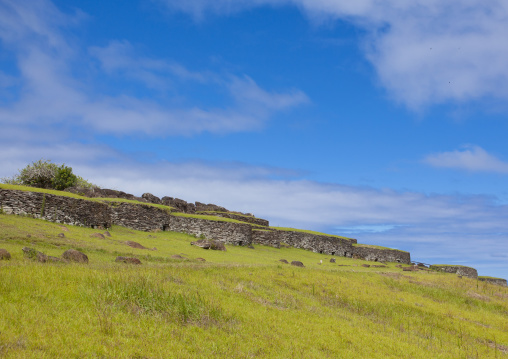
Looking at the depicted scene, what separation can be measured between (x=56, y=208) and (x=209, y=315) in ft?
83.4

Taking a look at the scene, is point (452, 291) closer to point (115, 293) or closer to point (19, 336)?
point (115, 293)

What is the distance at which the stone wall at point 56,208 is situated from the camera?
97.6 feet

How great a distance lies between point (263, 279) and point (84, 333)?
1300 cm

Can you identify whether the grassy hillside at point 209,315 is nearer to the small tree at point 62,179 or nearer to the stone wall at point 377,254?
the stone wall at point 377,254

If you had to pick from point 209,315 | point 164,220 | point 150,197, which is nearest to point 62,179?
point 150,197

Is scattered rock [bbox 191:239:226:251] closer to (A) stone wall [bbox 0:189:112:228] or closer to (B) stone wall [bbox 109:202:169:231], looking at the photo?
(B) stone wall [bbox 109:202:169:231]

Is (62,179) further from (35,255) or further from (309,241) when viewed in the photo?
(35,255)

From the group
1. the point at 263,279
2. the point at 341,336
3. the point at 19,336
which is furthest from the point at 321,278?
the point at 19,336

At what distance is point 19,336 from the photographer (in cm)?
811

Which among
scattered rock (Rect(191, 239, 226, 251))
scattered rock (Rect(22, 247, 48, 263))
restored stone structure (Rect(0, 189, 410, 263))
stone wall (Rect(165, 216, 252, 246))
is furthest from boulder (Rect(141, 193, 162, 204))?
scattered rock (Rect(22, 247, 48, 263))

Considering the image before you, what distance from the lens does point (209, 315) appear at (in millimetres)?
11891

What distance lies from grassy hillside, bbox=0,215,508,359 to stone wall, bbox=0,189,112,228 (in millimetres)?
6973

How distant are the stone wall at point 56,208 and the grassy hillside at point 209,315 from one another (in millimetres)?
6973

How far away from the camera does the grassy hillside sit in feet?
29.2
